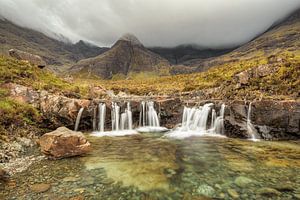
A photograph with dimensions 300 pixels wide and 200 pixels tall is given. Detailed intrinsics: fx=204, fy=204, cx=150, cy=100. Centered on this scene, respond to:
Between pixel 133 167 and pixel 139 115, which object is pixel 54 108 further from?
pixel 133 167

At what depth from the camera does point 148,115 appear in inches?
1136

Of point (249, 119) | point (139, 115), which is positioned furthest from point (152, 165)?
point (139, 115)

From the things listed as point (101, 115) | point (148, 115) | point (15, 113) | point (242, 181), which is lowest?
point (242, 181)

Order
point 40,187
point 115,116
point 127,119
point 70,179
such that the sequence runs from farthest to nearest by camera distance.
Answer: point 127,119
point 115,116
point 70,179
point 40,187

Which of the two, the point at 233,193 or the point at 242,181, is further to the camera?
the point at 242,181

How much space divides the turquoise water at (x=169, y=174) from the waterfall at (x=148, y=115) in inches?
448

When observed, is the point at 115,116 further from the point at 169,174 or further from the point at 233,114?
the point at 169,174

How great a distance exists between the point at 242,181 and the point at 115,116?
63.1 ft

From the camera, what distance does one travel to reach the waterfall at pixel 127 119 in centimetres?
2722

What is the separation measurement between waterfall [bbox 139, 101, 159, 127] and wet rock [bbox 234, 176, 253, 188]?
59.8 ft

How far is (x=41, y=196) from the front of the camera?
878cm

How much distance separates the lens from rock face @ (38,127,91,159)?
13523mm

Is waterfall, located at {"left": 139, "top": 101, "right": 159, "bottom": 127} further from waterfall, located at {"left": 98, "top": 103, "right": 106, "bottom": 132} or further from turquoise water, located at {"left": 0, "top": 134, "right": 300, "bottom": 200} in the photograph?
turquoise water, located at {"left": 0, "top": 134, "right": 300, "bottom": 200}

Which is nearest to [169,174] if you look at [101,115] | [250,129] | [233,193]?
[233,193]
